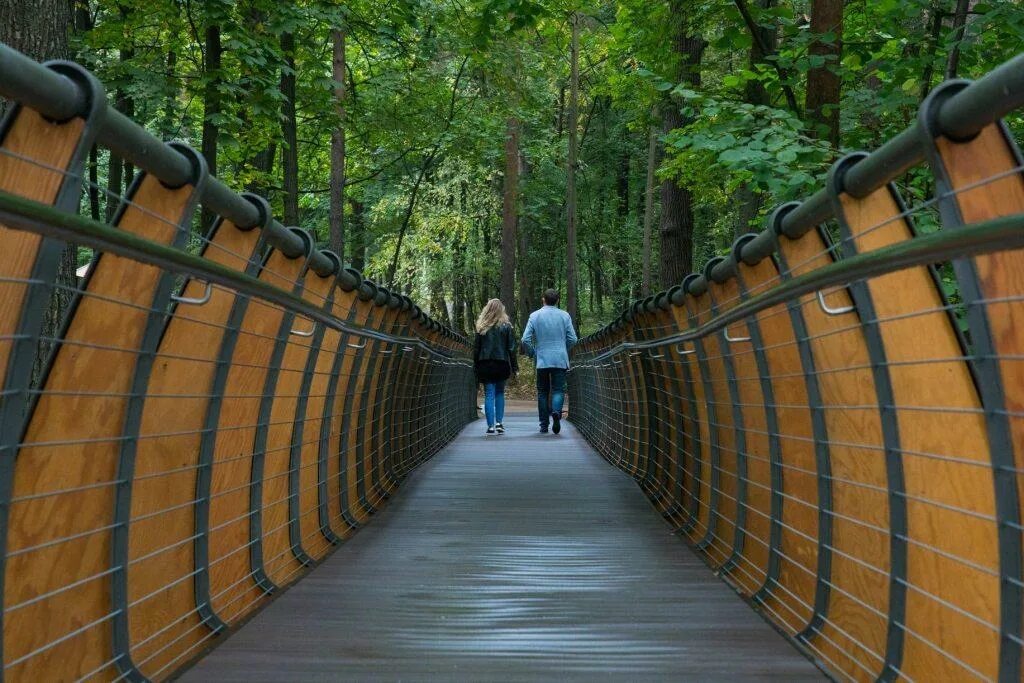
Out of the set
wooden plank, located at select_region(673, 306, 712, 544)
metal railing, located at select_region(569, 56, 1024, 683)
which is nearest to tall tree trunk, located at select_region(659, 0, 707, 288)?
wooden plank, located at select_region(673, 306, 712, 544)

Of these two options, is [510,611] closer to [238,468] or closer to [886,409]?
[238,468]

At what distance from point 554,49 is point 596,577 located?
2072 centimetres

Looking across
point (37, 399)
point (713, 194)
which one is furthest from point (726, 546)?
point (713, 194)

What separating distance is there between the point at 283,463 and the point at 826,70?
6830 millimetres

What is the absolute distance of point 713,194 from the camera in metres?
19.4

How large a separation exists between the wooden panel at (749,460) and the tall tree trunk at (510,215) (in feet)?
68.5

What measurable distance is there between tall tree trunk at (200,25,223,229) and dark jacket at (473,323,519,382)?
409 centimetres

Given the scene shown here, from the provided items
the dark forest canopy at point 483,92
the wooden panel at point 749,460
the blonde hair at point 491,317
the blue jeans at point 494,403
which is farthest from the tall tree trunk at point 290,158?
the wooden panel at point 749,460

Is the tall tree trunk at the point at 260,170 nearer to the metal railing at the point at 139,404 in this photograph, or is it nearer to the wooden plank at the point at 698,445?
the wooden plank at the point at 698,445

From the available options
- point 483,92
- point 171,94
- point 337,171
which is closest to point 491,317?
point 171,94

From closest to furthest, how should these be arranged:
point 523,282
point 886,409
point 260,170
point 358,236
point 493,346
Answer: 1. point 886,409
2. point 493,346
3. point 260,170
4. point 358,236
5. point 523,282

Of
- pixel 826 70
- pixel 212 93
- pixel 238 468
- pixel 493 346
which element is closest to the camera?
pixel 238 468

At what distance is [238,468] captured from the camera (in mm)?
4766

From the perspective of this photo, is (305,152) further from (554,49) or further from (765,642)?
(765,642)
